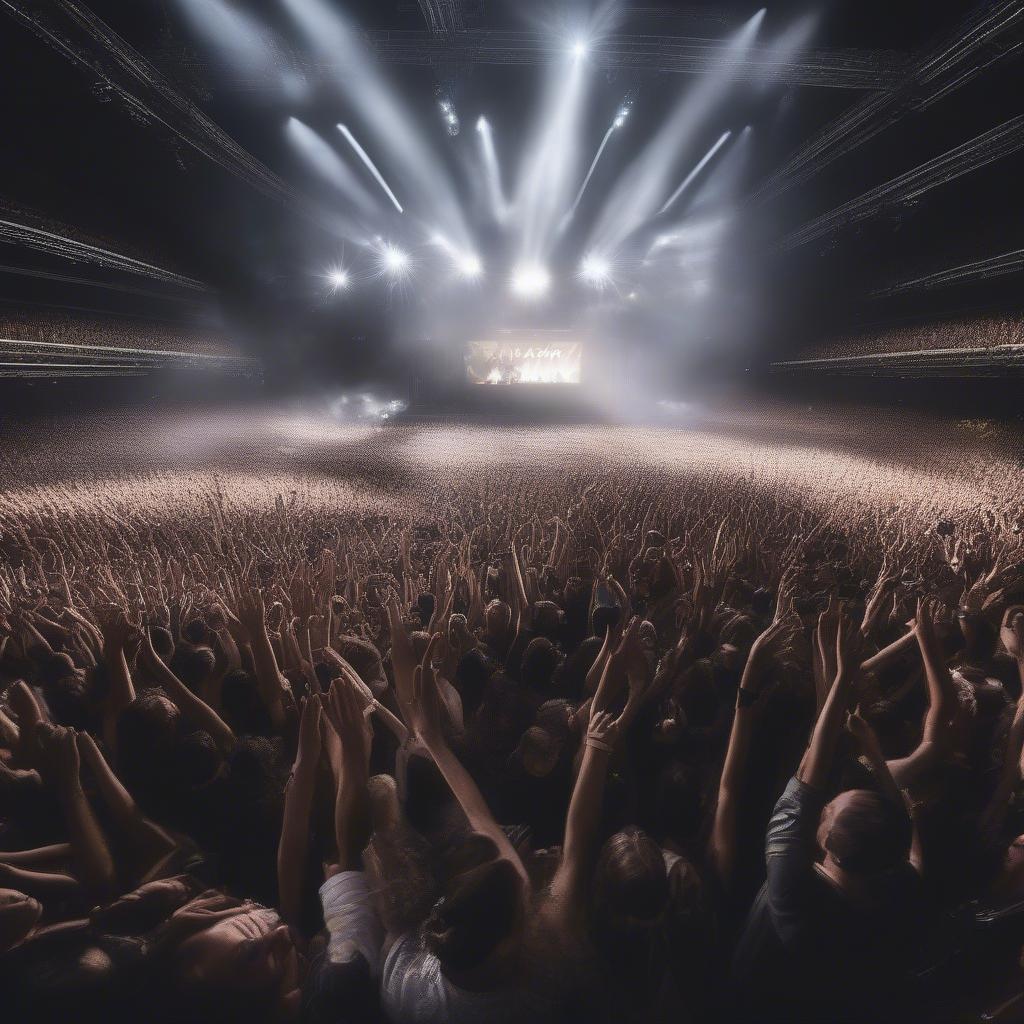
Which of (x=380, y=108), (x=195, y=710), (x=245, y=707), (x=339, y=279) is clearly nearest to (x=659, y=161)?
(x=380, y=108)

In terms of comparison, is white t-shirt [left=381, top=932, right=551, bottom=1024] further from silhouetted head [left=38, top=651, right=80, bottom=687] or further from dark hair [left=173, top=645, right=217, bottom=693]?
silhouetted head [left=38, top=651, right=80, bottom=687]

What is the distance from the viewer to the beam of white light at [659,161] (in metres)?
6.31

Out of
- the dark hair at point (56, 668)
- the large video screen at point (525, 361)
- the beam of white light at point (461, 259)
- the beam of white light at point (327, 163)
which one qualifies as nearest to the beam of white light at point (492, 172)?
the beam of white light at point (461, 259)

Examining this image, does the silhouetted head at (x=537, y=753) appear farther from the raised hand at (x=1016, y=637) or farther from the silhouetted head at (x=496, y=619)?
the raised hand at (x=1016, y=637)

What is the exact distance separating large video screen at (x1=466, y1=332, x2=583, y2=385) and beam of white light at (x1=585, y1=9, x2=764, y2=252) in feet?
11.5

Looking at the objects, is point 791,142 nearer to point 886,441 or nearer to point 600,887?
point 886,441

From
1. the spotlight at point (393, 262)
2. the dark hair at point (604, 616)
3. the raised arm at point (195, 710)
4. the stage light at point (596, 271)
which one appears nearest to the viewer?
the raised arm at point (195, 710)

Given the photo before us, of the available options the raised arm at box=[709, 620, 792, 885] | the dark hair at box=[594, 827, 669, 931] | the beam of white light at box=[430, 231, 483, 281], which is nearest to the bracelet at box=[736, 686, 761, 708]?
the raised arm at box=[709, 620, 792, 885]

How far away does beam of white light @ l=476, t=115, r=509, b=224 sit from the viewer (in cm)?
865

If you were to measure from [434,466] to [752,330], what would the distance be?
1122cm

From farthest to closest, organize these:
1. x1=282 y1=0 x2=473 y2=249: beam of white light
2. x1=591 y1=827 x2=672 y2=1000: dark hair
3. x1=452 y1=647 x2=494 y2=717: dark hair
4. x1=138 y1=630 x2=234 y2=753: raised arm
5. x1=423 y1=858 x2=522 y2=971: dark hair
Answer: x1=282 y1=0 x2=473 y2=249: beam of white light < x1=452 y1=647 x2=494 y2=717: dark hair < x1=138 y1=630 x2=234 y2=753: raised arm < x1=591 y1=827 x2=672 y2=1000: dark hair < x1=423 y1=858 x2=522 y2=971: dark hair

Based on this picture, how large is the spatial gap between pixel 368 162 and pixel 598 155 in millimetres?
4945

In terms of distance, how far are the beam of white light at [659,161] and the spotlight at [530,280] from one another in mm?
1912

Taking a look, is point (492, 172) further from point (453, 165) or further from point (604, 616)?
point (604, 616)
